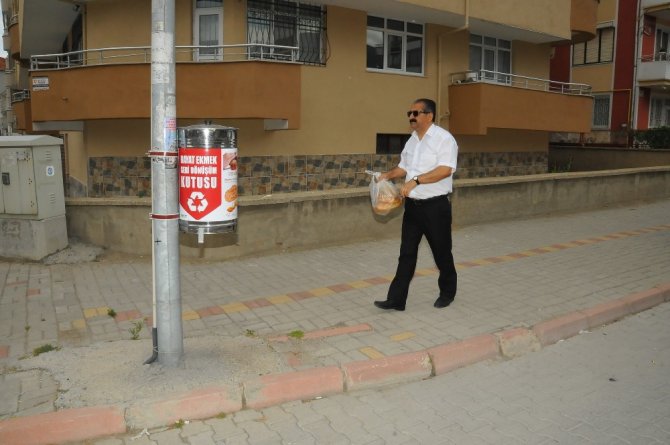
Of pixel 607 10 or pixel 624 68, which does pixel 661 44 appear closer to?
pixel 624 68

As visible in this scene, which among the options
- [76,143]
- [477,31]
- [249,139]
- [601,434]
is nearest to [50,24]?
[76,143]

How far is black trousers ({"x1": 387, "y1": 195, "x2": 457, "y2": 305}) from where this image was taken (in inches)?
207

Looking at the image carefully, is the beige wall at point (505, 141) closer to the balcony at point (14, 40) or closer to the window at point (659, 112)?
the window at point (659, 112)

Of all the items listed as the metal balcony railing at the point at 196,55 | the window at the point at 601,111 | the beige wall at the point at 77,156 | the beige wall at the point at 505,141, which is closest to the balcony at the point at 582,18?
the beige wall at the point at 505,141

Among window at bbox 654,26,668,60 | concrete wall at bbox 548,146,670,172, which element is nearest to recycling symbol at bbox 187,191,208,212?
concrete wall at bbox 548,146,670,172

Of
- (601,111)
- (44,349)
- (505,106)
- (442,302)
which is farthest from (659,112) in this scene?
(44,349)

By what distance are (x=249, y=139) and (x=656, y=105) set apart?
21.2 meters

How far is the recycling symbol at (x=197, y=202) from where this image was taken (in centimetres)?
400

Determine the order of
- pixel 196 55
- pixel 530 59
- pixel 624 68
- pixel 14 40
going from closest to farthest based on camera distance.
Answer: pixel 196 55 → pixel 14 40 → pixel 530 59 → pixel 624 68

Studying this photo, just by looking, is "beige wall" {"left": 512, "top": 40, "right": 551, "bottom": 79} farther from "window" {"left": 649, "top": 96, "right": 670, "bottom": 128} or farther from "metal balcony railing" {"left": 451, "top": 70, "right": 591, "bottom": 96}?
"window" {"left": 649, "top": 96, "right": 670, "bottom": 128}

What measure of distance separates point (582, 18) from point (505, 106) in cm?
445

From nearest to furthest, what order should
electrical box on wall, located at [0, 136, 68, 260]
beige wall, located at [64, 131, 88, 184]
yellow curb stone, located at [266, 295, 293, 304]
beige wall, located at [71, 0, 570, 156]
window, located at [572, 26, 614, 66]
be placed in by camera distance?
yellow curb stone, located at [266, 295, 293, 304] < electrical box on wall, located at [0, 136, 68, 260] < beige wall, located at [71, 0, 570, 156] < beige wall, located at [64, 131, 88, 184] < window, located at [572, 26, 614, 66]

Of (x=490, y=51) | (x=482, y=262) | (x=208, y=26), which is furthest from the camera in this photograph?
(x=490, y=51)

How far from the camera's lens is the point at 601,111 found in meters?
24.5
